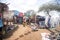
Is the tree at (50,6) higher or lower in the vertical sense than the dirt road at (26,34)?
higher

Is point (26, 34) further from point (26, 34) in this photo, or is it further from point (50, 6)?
point (50, 6)

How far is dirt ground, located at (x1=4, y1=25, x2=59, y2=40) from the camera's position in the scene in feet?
6.04

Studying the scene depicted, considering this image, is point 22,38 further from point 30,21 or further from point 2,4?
point 2,4

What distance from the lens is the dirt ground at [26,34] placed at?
184cm

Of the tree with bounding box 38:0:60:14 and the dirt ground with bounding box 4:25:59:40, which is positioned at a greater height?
the tree with bounding box 38:0:60:14

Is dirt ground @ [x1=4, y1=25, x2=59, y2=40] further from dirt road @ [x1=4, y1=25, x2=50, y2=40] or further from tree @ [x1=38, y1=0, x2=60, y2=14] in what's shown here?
tree @ [x1=38, y1=0, x2=60, y2=14]

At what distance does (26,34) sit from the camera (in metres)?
1.85

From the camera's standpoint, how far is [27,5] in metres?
1.88

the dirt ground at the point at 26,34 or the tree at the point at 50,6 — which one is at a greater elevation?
the tree at the point at 50,6

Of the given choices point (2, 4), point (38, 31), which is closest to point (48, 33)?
point (38, 31)

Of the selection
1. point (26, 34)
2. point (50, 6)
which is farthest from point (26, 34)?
point (50, 6)

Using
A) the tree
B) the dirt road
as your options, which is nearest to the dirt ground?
the dirt road

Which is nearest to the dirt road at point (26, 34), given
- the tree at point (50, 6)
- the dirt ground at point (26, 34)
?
the dirt ground at point (26, 34)

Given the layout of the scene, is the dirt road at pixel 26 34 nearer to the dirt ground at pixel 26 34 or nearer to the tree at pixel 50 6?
the dirt ground at pixel 26 34
